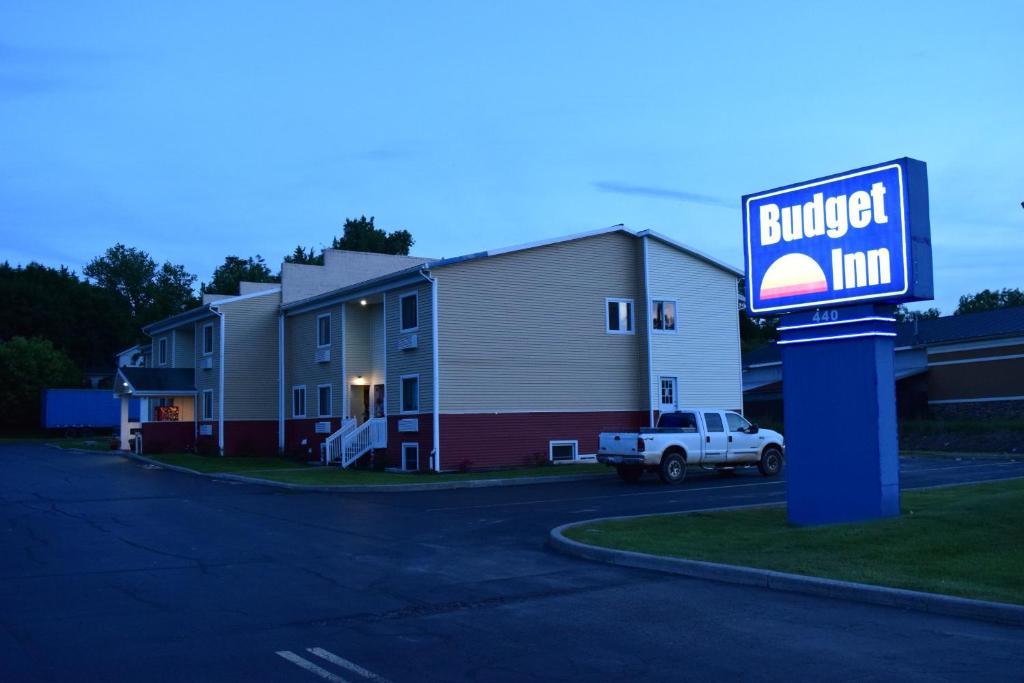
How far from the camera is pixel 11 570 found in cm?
1214

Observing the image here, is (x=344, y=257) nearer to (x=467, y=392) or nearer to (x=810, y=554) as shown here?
(x=467, y=392)

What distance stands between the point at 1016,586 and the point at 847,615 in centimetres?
192

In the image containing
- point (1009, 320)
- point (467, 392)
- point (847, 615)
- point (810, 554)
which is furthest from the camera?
point (1009, 320)

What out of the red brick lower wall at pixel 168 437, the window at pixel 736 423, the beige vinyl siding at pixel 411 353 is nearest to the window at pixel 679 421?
the window at pixel 736 423

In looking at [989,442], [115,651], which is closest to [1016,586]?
[115,651]

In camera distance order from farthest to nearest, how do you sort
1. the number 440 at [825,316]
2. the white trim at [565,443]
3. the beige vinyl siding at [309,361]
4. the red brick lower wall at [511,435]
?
the beige vinyl siding at [309,361]
the white trim at [565,443]
the red brick lower wall at [511,435]
the number 440 at [825,316]

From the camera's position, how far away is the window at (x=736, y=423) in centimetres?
2723

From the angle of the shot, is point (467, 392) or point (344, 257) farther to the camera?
point (344, 257)

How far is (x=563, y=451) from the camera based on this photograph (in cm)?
3262

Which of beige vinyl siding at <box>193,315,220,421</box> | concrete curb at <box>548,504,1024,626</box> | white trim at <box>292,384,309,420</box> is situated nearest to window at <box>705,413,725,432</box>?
concrete curb at <box>548,504,1024,626</box>

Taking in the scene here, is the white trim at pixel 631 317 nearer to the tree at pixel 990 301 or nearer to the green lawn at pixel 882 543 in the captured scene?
the green lawn at pixel 882 543

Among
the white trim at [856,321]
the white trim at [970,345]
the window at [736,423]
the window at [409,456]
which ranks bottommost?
the window at [409,456]

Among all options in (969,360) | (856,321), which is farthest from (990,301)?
(856,321)

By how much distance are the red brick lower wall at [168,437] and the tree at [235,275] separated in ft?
126
